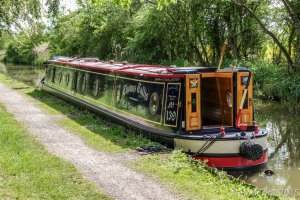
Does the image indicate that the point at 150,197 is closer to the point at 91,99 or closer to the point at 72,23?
the point at 91,99

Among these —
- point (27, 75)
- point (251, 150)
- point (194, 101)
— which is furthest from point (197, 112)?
point (27, 75)

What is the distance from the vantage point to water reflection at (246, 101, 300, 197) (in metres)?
8.20

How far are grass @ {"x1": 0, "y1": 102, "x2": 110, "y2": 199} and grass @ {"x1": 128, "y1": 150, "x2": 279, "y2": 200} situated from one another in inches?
48.4

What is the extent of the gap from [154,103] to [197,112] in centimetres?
125

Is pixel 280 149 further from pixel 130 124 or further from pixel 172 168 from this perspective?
pixel 172 168

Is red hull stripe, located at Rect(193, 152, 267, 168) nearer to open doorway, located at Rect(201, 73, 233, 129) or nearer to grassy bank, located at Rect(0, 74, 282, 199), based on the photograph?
grassy bank, located at Rect(0, 74, 282, 199)

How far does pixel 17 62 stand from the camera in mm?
57406

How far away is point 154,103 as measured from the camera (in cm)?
970

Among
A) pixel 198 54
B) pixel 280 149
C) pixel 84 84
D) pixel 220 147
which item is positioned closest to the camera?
pixel 220 147

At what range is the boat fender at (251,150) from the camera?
8.34 m

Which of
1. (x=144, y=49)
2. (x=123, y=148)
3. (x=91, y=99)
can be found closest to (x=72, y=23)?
(x=144, y=49)

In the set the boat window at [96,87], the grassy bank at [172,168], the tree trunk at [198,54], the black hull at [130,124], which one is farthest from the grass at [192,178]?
the tree trunk at [198,54]

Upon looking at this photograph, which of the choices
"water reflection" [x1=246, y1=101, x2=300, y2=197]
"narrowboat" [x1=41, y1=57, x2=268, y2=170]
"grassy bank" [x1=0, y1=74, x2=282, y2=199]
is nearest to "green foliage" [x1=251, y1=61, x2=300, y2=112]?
"water reflection" [x1=246, y1=101, x2=300, y2=197]

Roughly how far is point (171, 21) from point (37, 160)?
56.5 ft
